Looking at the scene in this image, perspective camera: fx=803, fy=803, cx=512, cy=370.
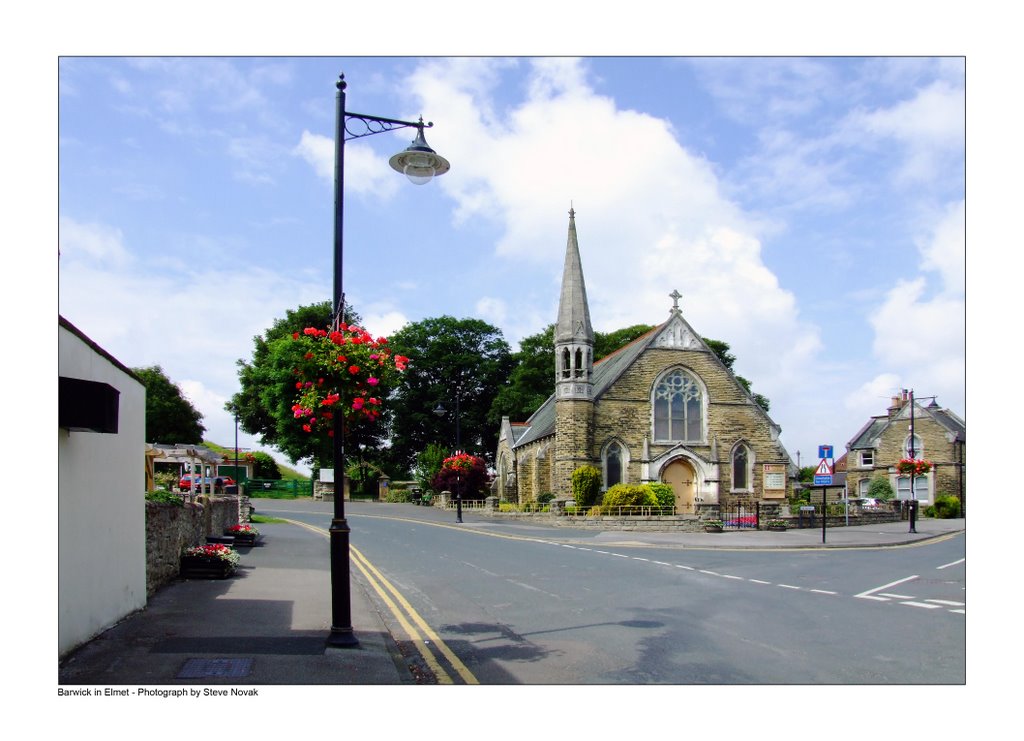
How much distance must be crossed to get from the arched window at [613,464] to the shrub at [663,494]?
323 centimetres

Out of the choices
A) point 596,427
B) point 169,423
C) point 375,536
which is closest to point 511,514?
point 596,427

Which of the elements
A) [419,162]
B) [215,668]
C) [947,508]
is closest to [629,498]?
[947,508]

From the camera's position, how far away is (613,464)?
4197cm

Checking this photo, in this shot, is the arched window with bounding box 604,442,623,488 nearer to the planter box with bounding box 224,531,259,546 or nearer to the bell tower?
the bell tower

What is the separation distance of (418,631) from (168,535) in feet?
18.2

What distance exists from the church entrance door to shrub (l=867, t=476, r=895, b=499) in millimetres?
13674

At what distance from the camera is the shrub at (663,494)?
126ft

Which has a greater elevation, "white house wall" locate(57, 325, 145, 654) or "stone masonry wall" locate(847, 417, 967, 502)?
"white house wall" locate(57, 325, 145, 654)

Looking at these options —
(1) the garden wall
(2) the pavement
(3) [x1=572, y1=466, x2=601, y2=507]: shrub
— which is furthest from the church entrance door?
(1) the garden wall

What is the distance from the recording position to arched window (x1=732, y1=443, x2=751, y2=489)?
4388cm

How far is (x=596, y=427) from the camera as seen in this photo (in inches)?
1646

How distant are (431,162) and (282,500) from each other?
49.3m

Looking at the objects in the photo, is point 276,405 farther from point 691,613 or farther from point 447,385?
point 691,613

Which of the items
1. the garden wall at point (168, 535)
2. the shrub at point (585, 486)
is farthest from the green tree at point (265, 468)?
the garden wall at point (168, 535)
